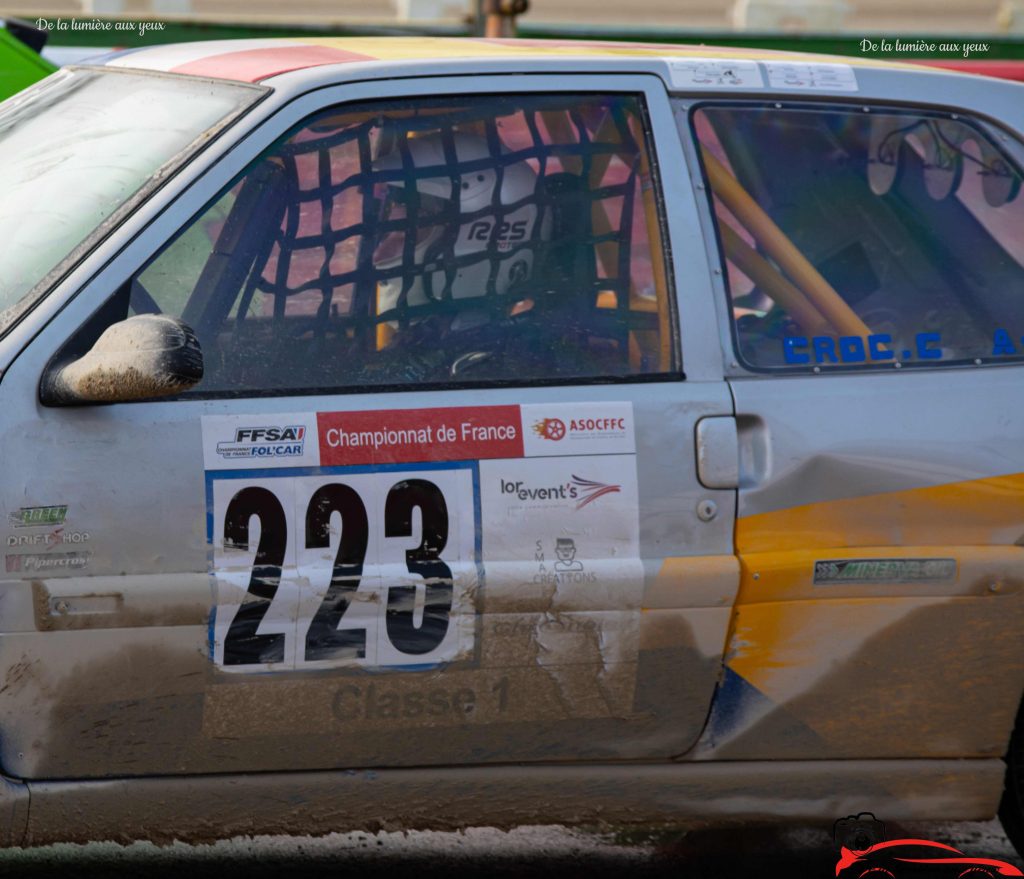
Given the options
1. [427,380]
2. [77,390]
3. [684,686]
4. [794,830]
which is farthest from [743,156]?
[794,830]

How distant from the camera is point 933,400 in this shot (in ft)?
9.74

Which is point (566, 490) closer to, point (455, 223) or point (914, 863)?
point (455, 223)

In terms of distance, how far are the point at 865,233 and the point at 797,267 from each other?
0.17m

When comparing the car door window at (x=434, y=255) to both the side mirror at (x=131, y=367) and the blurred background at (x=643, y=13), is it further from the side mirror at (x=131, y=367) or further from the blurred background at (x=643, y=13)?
the blurred background at (x=643, y=13)

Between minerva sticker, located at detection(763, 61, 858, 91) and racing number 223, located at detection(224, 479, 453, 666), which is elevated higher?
minerva sticker, located at detection(763, 61, 858, 91)

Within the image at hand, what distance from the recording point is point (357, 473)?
2686mm

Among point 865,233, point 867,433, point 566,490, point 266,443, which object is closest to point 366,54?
point 266,443

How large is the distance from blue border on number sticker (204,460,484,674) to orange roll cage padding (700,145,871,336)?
31.3 inches

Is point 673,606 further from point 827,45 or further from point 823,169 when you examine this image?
point 827,45

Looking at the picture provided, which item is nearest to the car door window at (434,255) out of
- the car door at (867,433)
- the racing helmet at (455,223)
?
the racing helmet at (455,223)

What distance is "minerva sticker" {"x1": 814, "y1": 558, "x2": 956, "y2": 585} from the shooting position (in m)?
2.88

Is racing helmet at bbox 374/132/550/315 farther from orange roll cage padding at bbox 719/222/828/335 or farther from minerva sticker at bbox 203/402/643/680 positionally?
orange roll cage padding at bbox 719/222/828/335

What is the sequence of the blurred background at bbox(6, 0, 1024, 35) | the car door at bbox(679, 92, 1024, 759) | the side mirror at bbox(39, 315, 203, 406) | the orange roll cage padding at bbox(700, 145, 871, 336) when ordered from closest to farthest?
the side mirror at bbox(39, 315, 203, 406)
the car door at bbox(679, 92, 1024, 759)
the orange roll cage padding at bbox(700, 145, 871, 336)
the blurred background at bbox(6, 0, 1024, 35)

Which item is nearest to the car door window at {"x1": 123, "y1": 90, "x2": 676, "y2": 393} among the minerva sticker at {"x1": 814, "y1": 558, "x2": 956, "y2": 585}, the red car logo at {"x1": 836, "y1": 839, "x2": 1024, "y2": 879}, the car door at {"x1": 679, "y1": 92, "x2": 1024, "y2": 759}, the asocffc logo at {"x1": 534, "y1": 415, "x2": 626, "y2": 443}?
the asocffc logo at {"x1": 534, "y1": 415, "x2": 626, "y2": 443}
